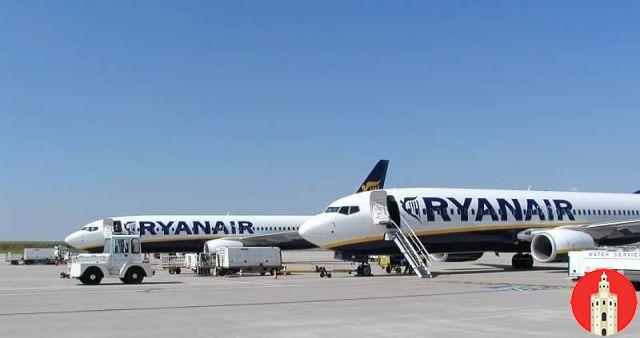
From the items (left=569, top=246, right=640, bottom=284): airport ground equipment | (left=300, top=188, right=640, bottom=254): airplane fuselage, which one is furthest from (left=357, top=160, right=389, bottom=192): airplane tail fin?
(left=569, top=246, right=640, bottom=284): airport ground equipment

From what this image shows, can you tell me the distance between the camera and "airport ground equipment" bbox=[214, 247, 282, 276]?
112ft

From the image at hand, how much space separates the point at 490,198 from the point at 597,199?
867cm

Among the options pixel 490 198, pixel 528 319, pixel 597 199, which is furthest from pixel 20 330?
pixel 597 199

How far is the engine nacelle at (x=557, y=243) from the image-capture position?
105 feet

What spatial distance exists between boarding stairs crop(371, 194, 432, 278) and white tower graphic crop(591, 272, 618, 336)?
23470 mm

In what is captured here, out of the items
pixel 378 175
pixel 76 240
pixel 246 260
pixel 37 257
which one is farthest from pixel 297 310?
pixel 37 257

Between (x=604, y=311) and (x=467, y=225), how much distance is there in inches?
1061

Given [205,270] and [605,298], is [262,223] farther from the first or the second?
[605,298]

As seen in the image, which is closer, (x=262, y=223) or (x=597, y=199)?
(x=597, y=199)

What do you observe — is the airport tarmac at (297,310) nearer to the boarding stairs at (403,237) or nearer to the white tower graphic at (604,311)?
the boarding stairs at (403,237)

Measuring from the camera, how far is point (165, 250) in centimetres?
5306

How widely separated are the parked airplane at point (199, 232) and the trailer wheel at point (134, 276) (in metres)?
21.0

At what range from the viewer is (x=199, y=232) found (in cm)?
5441

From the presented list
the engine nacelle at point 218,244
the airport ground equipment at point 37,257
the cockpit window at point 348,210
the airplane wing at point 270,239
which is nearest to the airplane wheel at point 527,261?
the cockpit window at point 348,210
